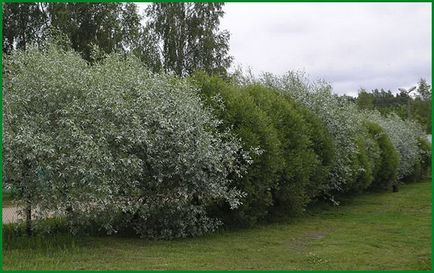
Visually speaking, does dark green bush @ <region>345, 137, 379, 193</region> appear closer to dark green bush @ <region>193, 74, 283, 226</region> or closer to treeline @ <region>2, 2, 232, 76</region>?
dark green bush @ <region>193, 74, 283, 226</region>

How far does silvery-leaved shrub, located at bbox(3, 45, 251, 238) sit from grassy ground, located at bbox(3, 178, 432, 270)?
0.66 metres

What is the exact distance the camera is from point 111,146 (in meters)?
9.87

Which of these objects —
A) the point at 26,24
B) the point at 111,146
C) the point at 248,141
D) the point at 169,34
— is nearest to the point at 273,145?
the point at 248,141

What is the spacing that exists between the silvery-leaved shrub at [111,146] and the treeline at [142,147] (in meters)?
0.02

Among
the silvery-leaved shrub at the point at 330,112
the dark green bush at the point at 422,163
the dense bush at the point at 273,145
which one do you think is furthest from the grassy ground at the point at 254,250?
the dark green bush at the point at 422,163

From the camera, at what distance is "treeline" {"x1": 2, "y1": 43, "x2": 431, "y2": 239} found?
30.4 feet

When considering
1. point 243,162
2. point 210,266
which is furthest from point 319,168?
point 210,266

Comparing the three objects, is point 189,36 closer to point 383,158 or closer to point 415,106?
point 383,158

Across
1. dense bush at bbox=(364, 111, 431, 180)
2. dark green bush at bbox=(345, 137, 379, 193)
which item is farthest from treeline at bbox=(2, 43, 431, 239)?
dense bush at bbox=(364, 111, 431, 180)

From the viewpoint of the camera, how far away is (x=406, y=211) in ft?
54.7

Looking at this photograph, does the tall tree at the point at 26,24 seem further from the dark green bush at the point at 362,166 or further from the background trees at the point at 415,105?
the background trees at the point at 415,105

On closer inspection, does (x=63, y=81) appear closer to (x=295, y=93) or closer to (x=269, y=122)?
(x=269, y=122)

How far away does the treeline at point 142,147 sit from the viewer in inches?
365

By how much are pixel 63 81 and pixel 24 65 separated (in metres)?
0.86
